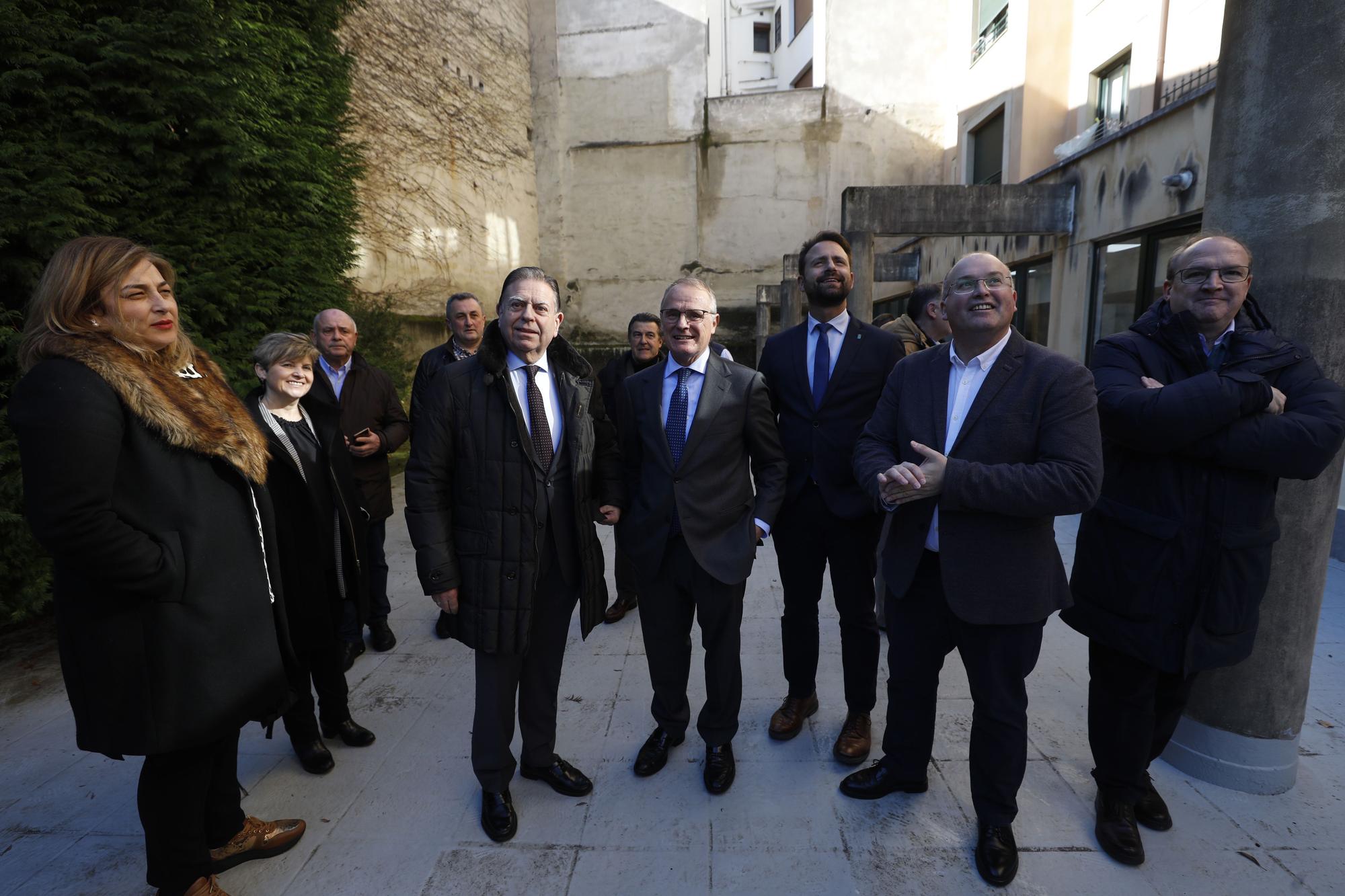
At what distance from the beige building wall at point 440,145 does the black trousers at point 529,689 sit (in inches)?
330

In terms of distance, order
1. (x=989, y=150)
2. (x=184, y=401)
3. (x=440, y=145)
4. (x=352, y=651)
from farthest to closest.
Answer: (x=440, y=145)
(x=989, y=150)
(x=352, y=651)
(x=184, y=401)

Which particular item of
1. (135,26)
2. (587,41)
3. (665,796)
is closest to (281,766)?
(665,796)

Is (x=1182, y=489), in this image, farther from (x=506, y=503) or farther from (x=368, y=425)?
(x=368, y=425)

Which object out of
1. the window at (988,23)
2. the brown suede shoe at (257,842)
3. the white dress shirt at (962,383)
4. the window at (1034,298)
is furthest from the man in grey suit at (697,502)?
the window at (988,23)

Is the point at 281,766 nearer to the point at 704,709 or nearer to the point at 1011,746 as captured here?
the point at 704,709

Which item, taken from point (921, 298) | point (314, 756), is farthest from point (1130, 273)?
point (314, 756)

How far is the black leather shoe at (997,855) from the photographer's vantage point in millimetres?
2229

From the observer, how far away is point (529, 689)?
2697mm

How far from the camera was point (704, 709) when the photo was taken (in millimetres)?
2805

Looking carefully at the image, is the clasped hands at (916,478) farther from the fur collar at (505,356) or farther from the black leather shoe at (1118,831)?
the black leather shoe at (1118,831)

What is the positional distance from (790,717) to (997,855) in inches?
39.4

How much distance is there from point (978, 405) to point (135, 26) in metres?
5.31

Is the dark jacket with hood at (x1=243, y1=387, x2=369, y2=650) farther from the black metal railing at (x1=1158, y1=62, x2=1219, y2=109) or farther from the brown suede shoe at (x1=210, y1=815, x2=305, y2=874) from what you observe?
the black metal railing at (x1=1158, y1=62, x2=1219, y2=109)

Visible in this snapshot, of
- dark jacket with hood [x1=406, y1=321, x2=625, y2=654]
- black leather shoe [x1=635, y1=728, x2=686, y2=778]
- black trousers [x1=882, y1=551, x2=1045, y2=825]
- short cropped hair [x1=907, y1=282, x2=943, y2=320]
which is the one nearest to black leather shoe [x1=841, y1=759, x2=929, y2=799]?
black trousers [x1=882, y1=551, x2=1045, y2=825]
